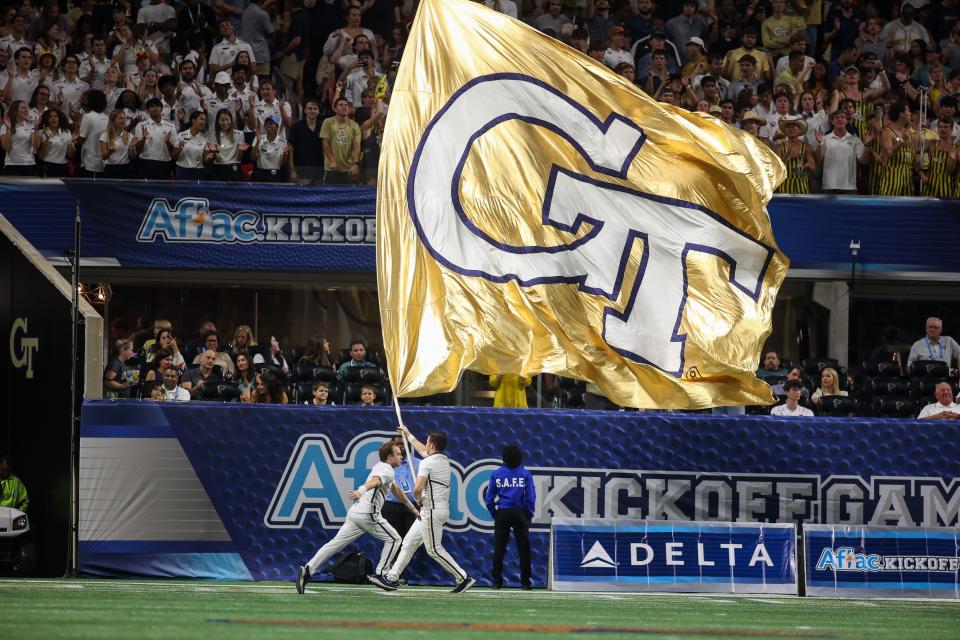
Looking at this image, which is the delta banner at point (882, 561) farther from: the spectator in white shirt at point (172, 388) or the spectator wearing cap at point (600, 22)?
the spectator wearing cap at point (600, 22)

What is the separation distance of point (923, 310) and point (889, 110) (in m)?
3.99

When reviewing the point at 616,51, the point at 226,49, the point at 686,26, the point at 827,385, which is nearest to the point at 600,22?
the point at 616,51

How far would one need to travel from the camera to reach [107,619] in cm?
1112

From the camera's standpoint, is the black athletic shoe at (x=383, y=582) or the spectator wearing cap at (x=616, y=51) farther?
the spectator wearing cap at (x=616, y=51)

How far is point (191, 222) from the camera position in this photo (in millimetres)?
20469

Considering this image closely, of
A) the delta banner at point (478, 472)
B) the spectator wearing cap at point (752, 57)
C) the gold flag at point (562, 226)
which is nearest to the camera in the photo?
the gold flag at point (562, 226)

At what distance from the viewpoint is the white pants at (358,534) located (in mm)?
14312

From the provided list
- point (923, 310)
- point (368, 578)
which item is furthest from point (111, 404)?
point (923, 310)

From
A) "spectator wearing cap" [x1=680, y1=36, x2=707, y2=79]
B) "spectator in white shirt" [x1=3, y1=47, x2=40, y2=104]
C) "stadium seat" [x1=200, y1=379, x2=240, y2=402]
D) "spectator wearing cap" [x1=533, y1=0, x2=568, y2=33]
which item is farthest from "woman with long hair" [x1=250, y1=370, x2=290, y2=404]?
"spectator wearing cap" [x1=680, y1=36, x2=707, y2=79]

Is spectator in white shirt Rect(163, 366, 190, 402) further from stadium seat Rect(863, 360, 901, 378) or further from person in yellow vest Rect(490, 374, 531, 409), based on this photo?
stadium seat Rect(863, 360, 901, 378)

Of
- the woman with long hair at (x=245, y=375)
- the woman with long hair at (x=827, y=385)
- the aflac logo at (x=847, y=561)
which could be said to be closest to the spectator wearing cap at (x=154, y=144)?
the woman with long hair at (x=245, y=375)

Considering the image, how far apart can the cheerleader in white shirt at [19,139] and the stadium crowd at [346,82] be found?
0.07 ft

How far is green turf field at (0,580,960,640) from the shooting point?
10.7 meters

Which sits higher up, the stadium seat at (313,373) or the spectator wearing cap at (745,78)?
the spectator wearing cap at (745,78)
